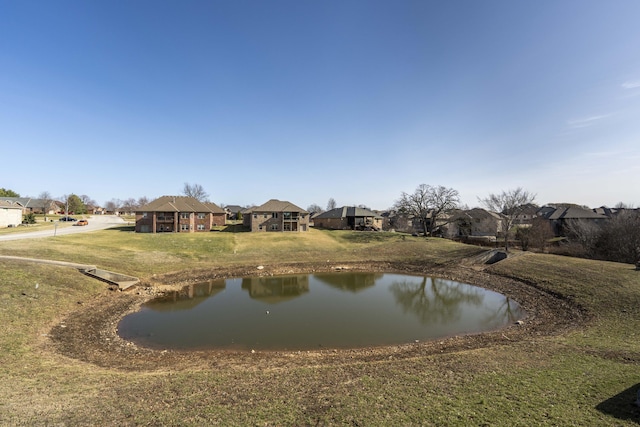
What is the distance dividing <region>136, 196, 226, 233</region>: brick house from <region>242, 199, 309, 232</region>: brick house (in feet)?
29.7

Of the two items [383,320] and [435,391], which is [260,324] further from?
[435,391]

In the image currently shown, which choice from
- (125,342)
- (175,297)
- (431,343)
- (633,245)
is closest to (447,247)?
(633,245)

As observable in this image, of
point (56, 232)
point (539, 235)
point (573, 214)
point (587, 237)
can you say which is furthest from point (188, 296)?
point (573, 214)

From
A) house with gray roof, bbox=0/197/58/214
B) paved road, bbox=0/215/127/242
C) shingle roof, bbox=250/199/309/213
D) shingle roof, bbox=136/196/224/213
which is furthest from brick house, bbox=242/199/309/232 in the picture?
house with gray roof, bbox=0/197/58/214

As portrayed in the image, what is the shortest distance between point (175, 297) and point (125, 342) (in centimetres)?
926

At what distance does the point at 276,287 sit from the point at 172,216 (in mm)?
32303

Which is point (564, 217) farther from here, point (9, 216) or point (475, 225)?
point (9, 216)

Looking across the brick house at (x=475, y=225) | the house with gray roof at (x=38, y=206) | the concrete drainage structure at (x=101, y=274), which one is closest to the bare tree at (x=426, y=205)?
the brick house at (x=475, y=225)

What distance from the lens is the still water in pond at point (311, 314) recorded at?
1612 centimetres

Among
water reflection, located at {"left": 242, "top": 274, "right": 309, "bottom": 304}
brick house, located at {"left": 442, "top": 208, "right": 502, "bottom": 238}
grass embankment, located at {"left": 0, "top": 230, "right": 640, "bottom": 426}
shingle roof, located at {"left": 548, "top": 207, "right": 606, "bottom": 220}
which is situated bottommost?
water reflection, located at {"left": 242, "top": 274, "right": 309, "bottom": 304}

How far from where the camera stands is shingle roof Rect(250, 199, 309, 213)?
5734cm

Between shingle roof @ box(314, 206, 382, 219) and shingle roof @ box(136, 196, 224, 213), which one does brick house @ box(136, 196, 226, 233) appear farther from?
shingle roof @ box(314, 206, 382, 219)

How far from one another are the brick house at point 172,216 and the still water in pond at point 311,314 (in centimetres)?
2716

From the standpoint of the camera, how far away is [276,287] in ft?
94.6
